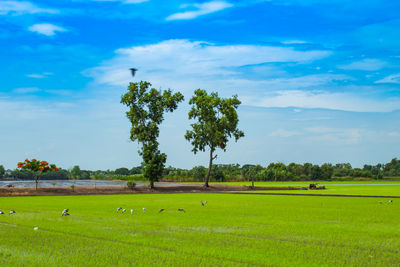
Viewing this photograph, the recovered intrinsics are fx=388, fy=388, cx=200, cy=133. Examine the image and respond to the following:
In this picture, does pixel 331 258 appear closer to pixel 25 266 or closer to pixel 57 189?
pixel 25 266

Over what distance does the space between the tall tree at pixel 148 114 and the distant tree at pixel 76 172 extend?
7007 centimetres

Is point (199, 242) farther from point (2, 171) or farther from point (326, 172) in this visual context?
point (326, 172)

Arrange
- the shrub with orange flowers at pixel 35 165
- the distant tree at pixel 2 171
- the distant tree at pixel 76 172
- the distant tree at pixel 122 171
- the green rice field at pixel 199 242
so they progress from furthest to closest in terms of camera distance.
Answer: the distant tree at pixel 122 171 → the distant tree at pixel 76 172 → the distant tree at pixel 2 171 → the shrub with orange flowers at pixel 35 165 → the green rice field at pixel 199 242

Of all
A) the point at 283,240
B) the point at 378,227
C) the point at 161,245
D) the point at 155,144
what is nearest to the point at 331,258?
the point at 283,240

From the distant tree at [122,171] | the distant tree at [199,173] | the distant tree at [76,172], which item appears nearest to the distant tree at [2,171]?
the distant tree at [76,172]

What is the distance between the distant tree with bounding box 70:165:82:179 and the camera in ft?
389

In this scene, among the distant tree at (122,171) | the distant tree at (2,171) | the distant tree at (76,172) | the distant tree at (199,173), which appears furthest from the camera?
the distant tree at (122,171)

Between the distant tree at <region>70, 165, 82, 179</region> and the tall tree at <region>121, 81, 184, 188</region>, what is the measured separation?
230 feet

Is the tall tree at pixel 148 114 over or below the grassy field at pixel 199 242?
over

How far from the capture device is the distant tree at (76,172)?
118475 millimetres

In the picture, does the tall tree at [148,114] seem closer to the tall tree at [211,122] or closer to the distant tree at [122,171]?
the tall tree at [211,122]

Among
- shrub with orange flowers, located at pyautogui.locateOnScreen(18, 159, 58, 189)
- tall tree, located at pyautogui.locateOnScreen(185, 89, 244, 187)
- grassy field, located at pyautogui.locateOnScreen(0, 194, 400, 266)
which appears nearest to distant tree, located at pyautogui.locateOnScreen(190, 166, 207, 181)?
tall tree, located at pyautogui.locateOnScreen(185, 89, 244, 187)

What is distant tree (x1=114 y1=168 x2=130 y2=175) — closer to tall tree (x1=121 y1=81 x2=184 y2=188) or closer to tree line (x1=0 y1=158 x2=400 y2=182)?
tree line (x1=0 y1=158 x2=400 y2=182)

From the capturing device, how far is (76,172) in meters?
121
